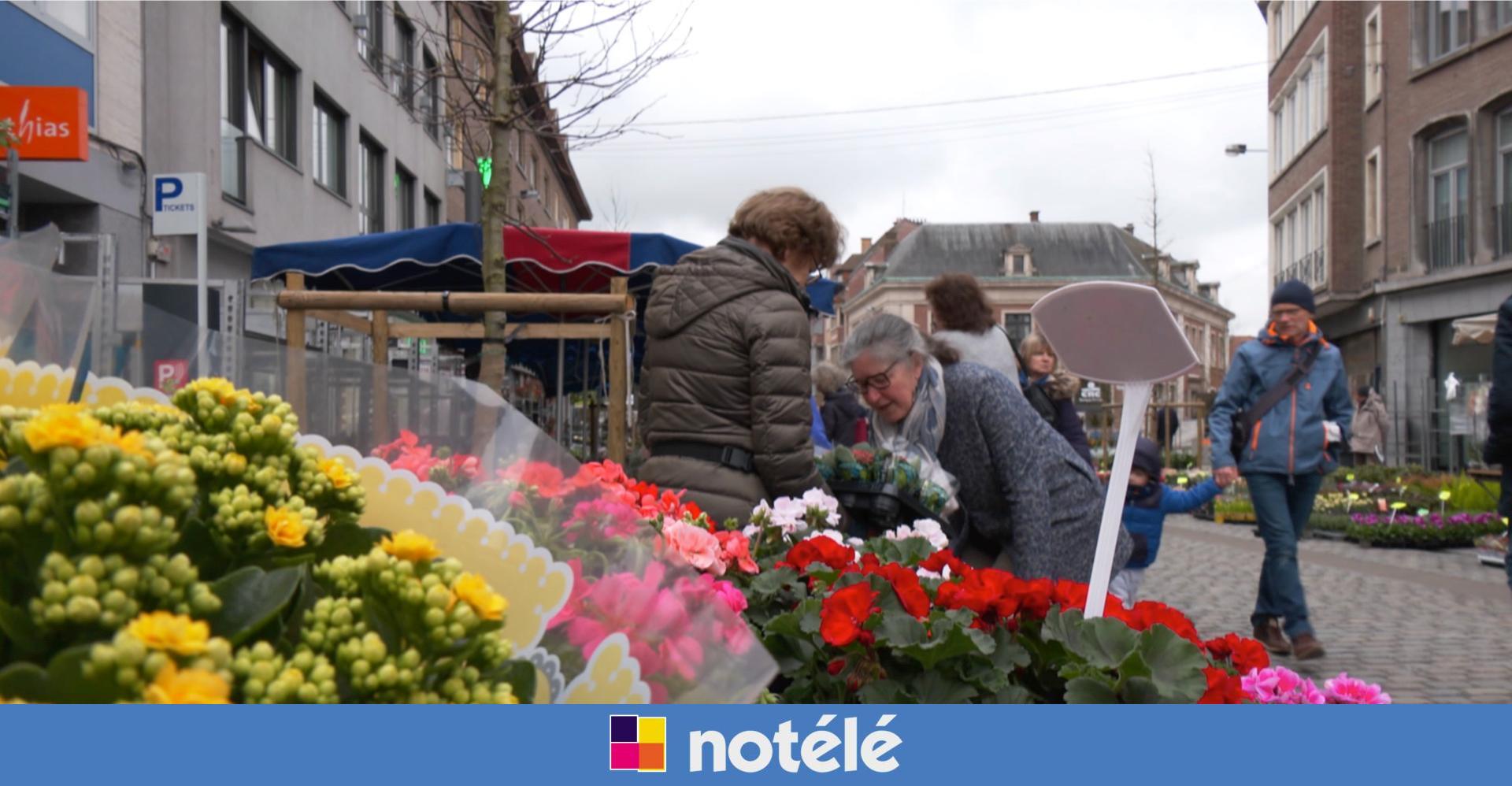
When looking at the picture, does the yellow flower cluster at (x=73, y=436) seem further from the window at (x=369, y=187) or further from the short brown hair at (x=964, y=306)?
the window at (x=369, y=187)

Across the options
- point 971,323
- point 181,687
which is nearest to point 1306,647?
point 971,323

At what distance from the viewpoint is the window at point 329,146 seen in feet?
59.4

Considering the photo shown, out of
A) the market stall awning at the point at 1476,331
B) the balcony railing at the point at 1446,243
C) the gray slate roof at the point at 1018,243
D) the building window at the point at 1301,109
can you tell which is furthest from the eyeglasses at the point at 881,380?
the gray slate roof at the point at 1018,243

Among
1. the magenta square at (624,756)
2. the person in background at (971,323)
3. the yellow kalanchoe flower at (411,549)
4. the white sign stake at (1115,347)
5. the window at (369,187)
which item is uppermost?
the window at (369,187)

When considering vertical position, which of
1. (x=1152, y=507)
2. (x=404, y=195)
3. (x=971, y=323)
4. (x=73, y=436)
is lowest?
(x=1152, y=507)

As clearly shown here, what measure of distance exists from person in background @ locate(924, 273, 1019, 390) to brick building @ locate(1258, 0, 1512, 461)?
1925cm

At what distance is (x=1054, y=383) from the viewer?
17.8ft

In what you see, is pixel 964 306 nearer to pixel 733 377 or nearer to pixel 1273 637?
pixel 733 377

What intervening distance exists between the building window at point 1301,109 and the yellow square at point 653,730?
101 feet

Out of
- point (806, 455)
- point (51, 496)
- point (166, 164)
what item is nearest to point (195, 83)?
point (166, 164)

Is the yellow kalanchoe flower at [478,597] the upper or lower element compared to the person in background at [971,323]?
lower

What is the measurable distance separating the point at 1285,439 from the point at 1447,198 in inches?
824

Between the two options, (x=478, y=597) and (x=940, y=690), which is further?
(x=940, y=690)

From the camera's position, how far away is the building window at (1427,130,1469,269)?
2269 cm
